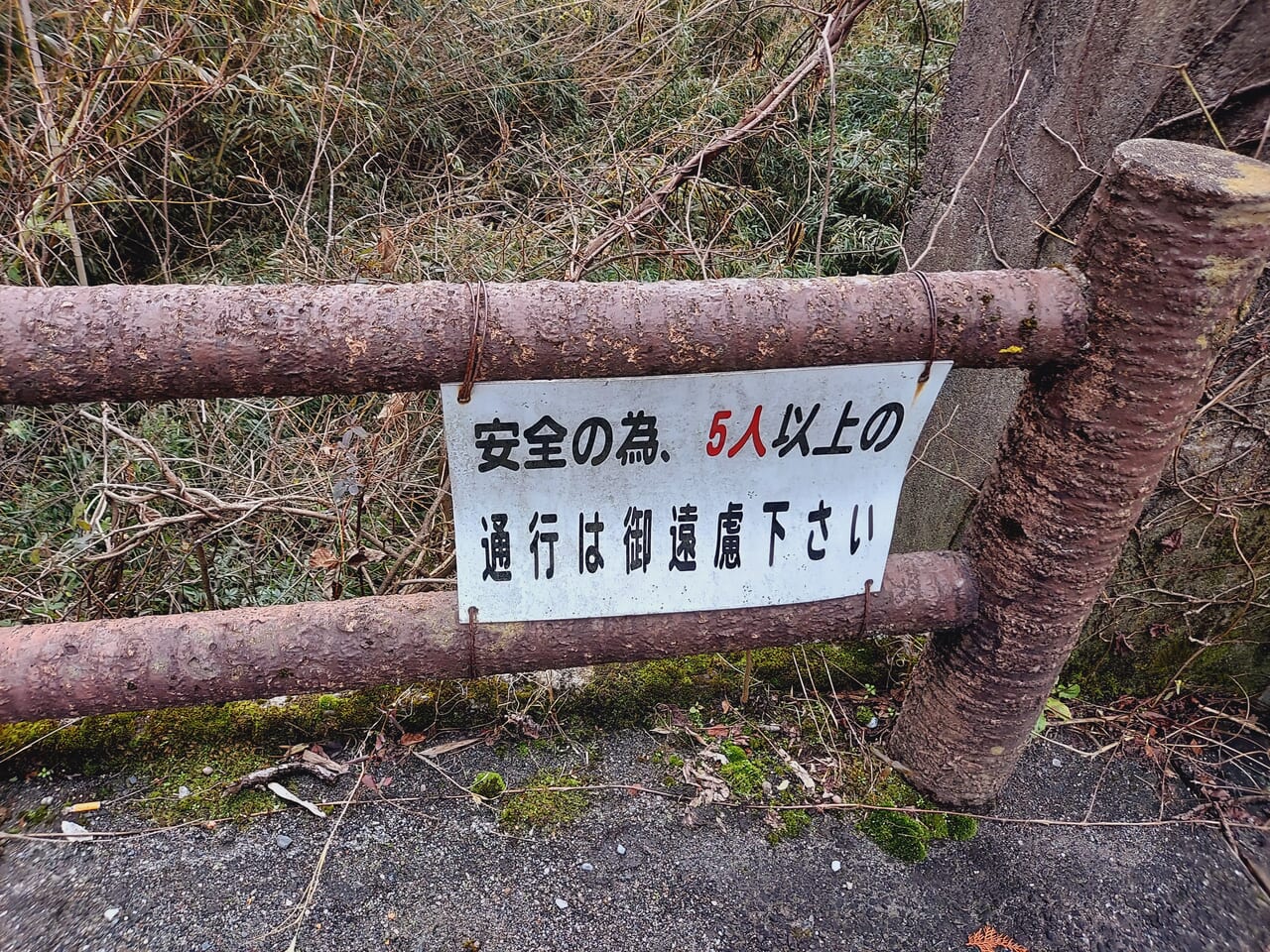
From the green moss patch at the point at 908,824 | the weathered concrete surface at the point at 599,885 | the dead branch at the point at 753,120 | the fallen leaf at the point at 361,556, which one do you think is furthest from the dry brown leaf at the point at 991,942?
the dead branch at the point at 753,120

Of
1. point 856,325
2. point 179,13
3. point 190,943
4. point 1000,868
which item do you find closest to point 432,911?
point 190,943

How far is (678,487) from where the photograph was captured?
122 centimetres

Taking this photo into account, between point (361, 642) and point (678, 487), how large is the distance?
2.05ft

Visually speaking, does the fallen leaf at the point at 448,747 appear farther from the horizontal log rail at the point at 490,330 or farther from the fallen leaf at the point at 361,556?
the horizontal log rail at the point at 490,330

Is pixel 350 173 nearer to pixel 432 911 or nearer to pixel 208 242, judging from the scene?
pixel 208 242

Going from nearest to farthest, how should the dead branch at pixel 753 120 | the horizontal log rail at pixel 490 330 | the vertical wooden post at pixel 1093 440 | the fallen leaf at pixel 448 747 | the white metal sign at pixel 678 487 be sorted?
the horizontal log rail at pixel 490 330
the vertical wooden post at pixel 1093 440
the white metal sign at pixel 678 487
the fallen leaf at pixel 448 747
the dead branch at pixel 753 120

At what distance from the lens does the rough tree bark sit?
1316 mm

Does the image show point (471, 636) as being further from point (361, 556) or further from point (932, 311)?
point (932, 311)

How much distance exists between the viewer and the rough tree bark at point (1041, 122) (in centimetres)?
132

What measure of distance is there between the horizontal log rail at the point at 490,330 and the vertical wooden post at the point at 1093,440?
0.09 meters

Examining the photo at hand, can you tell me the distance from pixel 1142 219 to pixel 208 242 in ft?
11.9

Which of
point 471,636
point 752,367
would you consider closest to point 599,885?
point 471,636

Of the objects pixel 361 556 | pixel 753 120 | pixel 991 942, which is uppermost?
pixel 753 120

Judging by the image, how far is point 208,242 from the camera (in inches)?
131
